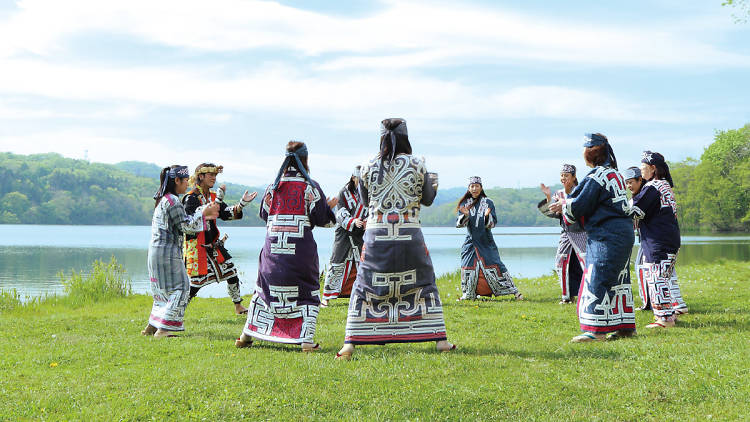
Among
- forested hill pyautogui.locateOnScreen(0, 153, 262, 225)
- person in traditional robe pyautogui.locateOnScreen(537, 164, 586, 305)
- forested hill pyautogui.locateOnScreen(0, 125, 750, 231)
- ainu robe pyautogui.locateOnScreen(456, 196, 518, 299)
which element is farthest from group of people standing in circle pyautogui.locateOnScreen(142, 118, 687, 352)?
forested hill pyautogui.locateOnScreen(0, 153, 262, 225)

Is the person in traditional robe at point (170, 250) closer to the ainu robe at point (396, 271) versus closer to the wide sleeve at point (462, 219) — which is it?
the ainu robe at point (396, 271)

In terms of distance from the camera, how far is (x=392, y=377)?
217 inches

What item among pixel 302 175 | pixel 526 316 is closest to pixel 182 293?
pixel 302 175

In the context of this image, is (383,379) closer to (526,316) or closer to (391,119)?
(391,119)

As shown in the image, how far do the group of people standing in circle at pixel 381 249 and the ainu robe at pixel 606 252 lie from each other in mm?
13

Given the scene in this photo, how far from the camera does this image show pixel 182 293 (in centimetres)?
842

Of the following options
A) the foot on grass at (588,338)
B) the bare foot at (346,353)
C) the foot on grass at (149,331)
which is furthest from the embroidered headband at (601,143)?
the foot on grass at (149,331)

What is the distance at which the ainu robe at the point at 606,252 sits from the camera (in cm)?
721

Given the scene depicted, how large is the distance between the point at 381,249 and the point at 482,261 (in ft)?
20.9

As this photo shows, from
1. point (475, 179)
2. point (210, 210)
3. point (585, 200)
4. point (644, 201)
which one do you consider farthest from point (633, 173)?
point (210, 210)

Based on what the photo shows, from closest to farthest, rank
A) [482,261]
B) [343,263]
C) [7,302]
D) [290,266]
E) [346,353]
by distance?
[346,353], [290,266], [343,263], [482,261], [7,302]

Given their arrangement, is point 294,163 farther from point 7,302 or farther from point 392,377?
point 7,302

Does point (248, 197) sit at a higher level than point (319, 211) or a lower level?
higher

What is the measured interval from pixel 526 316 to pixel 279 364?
4727 mm
